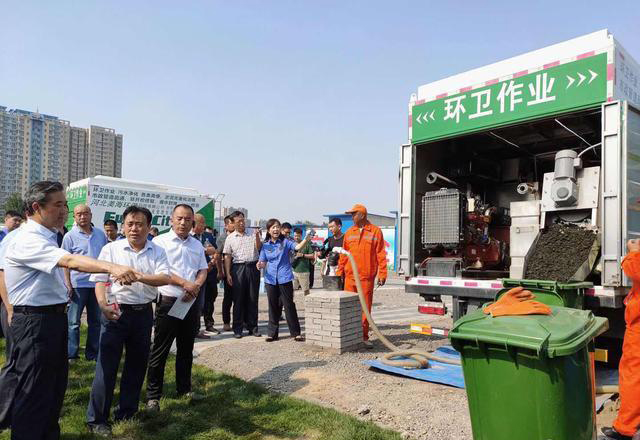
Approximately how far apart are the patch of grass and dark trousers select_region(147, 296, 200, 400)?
211 mm

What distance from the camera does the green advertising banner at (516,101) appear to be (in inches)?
169

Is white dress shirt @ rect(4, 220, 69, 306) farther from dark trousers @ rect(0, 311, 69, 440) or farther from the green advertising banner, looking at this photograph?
the green advertising banner

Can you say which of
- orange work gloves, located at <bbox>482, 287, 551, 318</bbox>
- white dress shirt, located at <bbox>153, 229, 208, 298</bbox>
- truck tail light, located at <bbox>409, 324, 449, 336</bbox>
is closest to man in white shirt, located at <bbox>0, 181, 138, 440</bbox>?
white dress shirt, located at <bbox>153, 229, 208, 298</bbox>

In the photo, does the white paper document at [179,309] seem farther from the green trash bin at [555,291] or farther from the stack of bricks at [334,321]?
the green trash bin at [555,291]

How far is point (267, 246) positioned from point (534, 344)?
478 cm

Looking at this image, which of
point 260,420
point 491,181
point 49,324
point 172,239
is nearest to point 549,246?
point 491,181

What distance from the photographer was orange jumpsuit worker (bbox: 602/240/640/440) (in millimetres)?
3158

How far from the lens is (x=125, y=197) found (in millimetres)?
13047

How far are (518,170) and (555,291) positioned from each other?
147 inches

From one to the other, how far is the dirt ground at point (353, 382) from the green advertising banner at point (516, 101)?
9.39ft

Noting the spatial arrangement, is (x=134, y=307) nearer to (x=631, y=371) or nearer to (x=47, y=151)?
(x=631, y=371)

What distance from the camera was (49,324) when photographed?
104 inches

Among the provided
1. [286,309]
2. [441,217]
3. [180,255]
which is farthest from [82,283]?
[441,217]

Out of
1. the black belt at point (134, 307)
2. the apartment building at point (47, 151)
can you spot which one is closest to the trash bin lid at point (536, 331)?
the black belt at point (134, 307)
